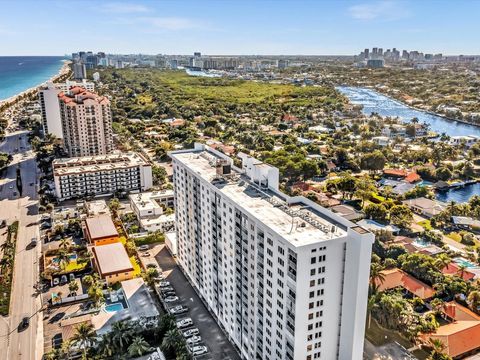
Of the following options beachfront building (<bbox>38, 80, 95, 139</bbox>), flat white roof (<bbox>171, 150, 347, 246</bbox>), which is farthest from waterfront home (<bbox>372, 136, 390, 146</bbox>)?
beachfront building (<bbox>38, 80, 95, 139</bbox>)

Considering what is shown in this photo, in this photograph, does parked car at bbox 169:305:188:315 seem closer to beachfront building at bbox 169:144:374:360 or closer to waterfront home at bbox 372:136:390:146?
beachfront building at bbox 169:144:374:360

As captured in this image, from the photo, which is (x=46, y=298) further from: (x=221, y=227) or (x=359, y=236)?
(x=359, y=236)

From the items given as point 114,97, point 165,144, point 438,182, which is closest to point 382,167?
point 438,182

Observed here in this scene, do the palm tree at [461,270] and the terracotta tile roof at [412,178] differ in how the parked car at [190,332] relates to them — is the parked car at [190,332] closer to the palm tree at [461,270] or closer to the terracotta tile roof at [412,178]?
the palm tree at [461,270]

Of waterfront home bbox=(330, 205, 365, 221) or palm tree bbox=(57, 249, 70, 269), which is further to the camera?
waterfront home bbox=(330, 205, 365, 221)

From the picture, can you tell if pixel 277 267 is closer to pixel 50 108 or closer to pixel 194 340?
pixel 194 340

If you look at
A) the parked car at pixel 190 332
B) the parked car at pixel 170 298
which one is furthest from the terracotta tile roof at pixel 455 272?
the parked car at pixel 170 298

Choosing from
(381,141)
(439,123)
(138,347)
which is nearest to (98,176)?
(138,347)
